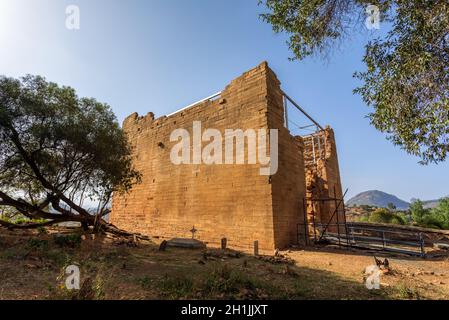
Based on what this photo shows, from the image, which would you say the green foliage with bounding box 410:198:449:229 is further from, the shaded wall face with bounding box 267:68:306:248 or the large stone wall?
the shaded wall face with bounding box 267:68:306:248

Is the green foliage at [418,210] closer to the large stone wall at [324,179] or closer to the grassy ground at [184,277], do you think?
the large stone wall at [324,179]

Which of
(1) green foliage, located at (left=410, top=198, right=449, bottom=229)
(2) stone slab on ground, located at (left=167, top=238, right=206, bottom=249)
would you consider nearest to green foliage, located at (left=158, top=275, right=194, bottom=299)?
(2) stone slab on ground, located at (left=167, top=238, right=206, bottom=249)

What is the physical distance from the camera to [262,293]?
412 cm

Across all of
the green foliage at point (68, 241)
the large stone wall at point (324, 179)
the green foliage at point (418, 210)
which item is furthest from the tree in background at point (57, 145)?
the green foliage at point (418, 210)

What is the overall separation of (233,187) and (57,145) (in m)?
6.53

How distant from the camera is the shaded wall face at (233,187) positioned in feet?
30.1

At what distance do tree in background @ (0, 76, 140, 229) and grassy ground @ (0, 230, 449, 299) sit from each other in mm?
2593

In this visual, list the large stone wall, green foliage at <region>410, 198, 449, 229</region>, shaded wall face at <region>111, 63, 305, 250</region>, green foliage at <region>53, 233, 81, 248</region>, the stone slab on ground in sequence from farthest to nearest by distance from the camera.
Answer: green foliage at <region>410, 198, 449, 229</region> < the large stone wall < shaded wall face at <region>111, 63, 305, 250</region> < the stone slab on ground < green foliage at <region>53, 233, 81, 248</region>

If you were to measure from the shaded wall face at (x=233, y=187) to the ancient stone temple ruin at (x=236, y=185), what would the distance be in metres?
0.03

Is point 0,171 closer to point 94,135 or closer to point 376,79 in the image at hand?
point 94,135

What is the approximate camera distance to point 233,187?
1004cm

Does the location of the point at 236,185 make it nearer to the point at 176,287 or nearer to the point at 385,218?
the point at 176,287

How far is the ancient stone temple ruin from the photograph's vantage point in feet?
30.5
